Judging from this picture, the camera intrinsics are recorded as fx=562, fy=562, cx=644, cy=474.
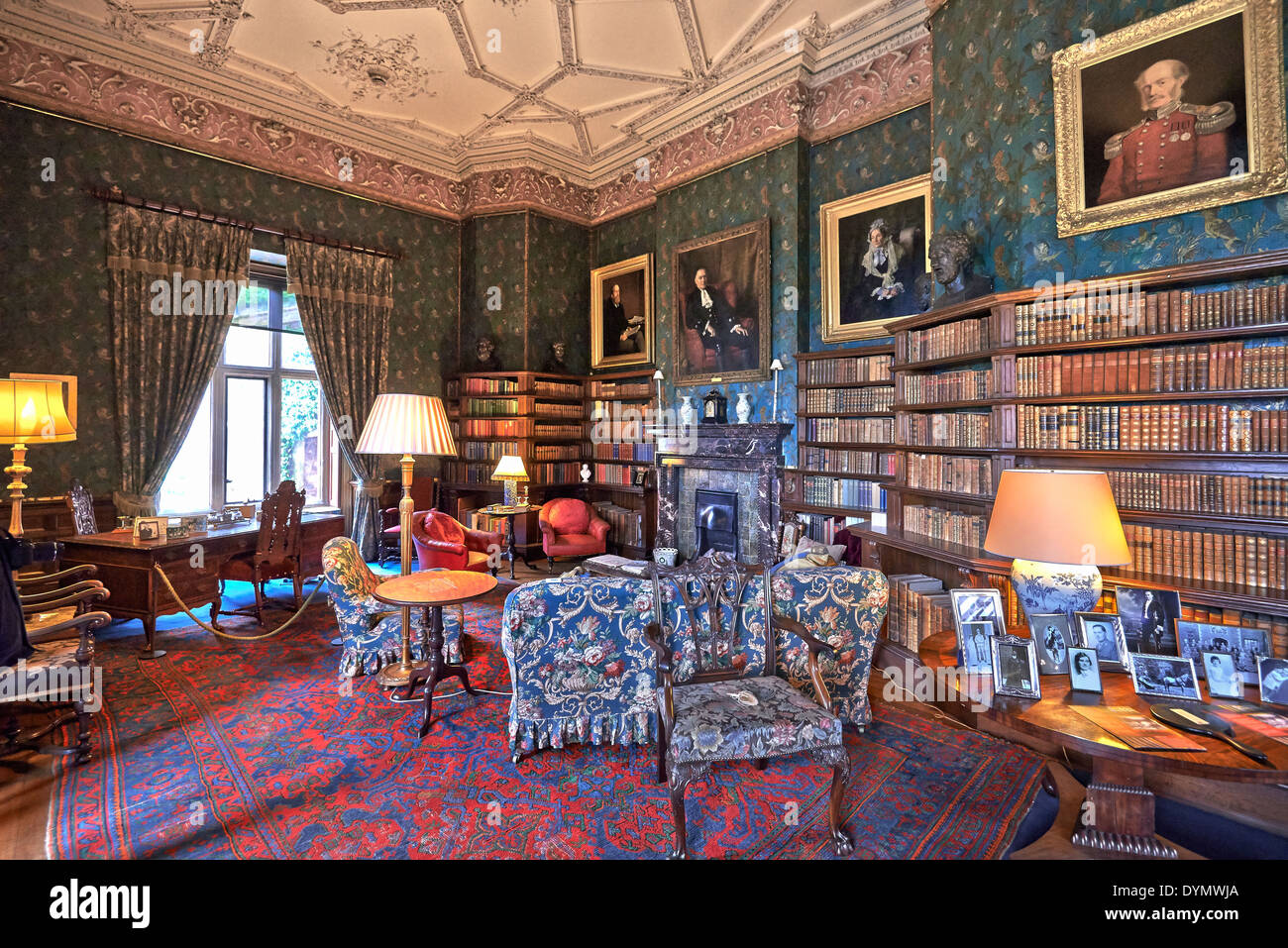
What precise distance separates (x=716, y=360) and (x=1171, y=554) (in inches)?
184

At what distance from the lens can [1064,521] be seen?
200 centimetres

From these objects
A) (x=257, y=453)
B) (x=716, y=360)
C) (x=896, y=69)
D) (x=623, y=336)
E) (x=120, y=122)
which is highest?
(x=896, y=69)

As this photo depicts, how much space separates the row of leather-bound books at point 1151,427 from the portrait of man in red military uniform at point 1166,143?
131cm

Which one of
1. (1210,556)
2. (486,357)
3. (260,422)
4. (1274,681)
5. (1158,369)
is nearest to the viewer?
(1274,681)

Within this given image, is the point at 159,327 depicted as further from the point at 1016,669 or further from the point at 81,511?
the point at 1016,669

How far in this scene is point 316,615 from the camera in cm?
519

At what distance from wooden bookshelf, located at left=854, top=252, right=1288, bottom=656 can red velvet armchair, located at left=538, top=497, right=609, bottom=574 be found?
405cm

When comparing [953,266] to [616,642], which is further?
[953,266]

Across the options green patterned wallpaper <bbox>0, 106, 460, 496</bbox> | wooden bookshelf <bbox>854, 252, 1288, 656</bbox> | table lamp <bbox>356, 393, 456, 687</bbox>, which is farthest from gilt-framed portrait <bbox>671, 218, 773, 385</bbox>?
green patterned wallpaper <bbox>0, 106, 460, 496</bbox>

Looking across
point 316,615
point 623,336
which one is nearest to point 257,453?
point 316,615

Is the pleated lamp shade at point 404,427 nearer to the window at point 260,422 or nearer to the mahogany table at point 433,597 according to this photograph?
the mahogany table at point 433,597

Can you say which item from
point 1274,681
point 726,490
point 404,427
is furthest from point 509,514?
point 1274,681

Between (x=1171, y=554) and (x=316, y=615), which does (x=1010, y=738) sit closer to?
(x=1171, y=554)

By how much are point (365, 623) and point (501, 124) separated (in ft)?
21.5
